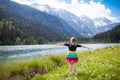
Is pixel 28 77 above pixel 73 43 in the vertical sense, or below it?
below

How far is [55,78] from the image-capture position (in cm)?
1573

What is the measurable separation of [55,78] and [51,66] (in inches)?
255

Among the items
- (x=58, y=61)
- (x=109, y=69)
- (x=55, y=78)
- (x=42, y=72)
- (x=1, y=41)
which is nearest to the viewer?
(x=55, y=78)

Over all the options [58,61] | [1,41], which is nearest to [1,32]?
[1,41]

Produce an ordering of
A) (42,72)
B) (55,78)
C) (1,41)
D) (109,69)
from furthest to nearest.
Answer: (1,41)
(42,72)
(109,69)
(55,78)

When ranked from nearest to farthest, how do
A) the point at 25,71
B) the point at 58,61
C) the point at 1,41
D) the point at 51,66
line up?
1. the point at 25,71
2. the point at 51,66
3. the point at 58,61
4. the point at 1,41

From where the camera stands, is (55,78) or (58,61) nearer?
(55,78)

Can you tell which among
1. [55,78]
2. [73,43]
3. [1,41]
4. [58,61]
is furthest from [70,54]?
[1,41]

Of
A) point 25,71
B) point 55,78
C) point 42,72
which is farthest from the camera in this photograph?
point 42,72

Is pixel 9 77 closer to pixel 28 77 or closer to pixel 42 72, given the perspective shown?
pixel 28 77

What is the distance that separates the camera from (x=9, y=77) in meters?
17.1

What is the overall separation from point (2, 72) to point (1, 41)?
158 metres

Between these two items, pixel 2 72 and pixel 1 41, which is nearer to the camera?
pixel 2 72

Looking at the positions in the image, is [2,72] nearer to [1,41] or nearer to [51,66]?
[51,66]
